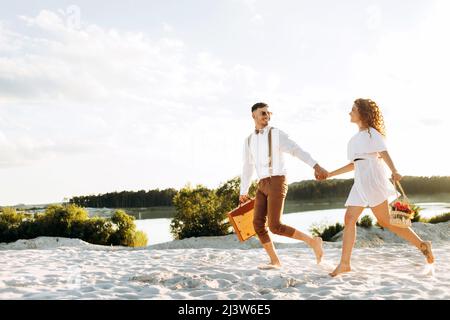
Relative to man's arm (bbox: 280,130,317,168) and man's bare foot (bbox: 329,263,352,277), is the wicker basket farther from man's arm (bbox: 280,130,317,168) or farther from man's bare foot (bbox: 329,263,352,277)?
man's arm (bbox: 280,130,317,168)

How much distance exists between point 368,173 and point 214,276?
2.23m

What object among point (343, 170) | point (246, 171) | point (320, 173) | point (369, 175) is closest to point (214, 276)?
point (246, 171)

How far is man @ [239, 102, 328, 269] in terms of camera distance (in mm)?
6199

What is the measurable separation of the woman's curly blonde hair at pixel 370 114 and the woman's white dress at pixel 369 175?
86mm

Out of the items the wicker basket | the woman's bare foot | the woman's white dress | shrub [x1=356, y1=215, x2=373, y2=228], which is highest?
the woman's white dress

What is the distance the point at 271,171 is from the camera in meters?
6.23

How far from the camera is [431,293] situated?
516 cm

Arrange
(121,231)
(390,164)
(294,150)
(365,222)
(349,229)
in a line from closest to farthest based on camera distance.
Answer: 1. (390,164)
2. (349,229)
3. (294,150)
4. (365,222)
5. (121,231)

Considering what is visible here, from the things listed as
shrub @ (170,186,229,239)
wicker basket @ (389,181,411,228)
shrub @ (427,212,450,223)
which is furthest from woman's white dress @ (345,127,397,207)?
shrub @ (427,212,450,223)

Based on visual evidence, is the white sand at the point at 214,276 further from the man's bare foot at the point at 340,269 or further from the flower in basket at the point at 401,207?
the flower in basket at the point at 401,207

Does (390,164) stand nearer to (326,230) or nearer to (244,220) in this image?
(244,220)

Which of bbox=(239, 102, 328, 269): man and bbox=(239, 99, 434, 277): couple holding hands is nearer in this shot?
bbox=(239, 99, 434, 277): couple holding hands

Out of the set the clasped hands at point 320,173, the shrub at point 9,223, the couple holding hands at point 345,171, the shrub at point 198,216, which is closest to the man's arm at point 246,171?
the couple holding hands at point 345,171

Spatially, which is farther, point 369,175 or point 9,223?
point 9,223
